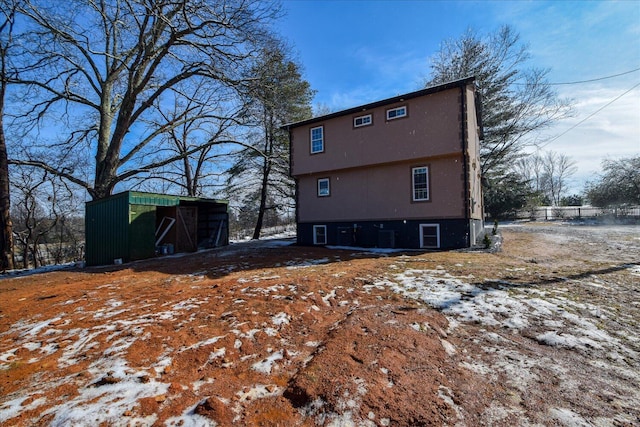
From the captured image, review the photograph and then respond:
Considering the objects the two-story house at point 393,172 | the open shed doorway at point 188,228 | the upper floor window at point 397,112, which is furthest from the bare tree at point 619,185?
the open shed doorway at point 188,228

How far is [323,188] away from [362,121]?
12.2 feet

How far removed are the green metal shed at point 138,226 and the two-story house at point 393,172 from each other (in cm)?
553

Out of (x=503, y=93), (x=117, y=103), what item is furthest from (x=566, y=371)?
(x=503, y=93)

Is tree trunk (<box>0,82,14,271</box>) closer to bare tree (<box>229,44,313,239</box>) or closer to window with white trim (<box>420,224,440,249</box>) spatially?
bare tree (<box>229,44,313,239</box>)

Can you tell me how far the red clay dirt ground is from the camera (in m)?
2.42

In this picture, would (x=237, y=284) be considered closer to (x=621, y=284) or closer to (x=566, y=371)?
(x=566, y=371)

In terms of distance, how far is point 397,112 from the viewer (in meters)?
12.4

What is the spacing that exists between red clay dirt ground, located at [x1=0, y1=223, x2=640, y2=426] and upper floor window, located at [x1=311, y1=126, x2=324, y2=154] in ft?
31.0

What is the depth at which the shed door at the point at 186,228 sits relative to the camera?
1392 cm

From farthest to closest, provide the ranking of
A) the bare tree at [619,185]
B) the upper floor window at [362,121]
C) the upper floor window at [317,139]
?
the bare tree at [619,185], the upper floor window at [317,139], the upper floor window at [362,121]

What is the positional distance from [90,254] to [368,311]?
1356cm

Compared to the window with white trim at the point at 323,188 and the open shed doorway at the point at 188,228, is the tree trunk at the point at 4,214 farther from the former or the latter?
the window with white trim at the point at 323,188

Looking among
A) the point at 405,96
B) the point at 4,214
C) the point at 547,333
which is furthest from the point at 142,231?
the point at 547,333

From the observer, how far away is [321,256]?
10.5 m
